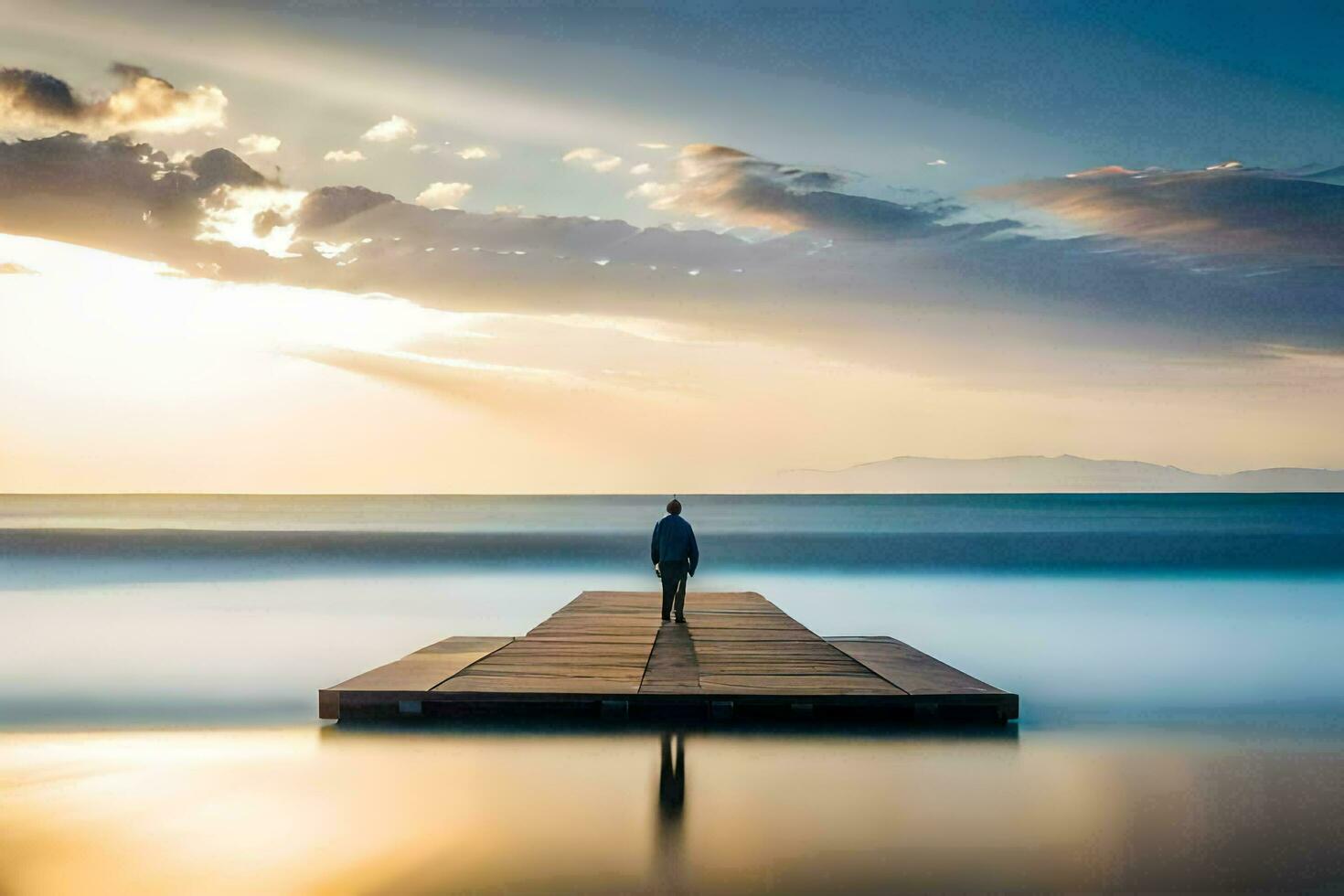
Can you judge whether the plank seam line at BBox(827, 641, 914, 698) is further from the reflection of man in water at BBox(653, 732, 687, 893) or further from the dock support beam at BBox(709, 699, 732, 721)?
the reflection of man in water at BBox(653, 732, 687, 893)

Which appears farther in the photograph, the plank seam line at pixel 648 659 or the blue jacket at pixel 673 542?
the blue jacket at pixel 673 542

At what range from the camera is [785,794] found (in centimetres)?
860

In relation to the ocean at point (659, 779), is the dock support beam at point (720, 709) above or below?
above

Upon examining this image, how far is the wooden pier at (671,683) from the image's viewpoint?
1042 cm

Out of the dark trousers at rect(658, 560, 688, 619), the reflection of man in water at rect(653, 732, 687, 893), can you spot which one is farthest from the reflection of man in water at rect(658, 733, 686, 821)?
the dark trousers at rect(658, 560, 688, 619)

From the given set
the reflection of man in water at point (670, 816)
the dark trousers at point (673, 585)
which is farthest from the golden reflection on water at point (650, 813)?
the dark trousers at point (673, 585)

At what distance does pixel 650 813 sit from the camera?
323 inches

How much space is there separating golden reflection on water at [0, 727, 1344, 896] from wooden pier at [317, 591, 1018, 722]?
31cm

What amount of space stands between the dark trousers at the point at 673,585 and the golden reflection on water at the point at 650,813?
17.2 feet

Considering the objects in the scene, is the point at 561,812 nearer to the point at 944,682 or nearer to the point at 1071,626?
the point at 944,682

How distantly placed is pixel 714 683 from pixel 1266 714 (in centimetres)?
681

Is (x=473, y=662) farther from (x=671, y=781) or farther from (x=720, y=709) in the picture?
(x=671, y=781)

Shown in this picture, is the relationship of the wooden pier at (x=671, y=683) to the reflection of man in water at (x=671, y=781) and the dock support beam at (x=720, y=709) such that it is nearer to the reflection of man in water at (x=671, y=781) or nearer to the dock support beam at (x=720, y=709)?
the dock support beam at (x=720, y=709)

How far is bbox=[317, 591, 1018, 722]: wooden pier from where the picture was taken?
10.4 metres
